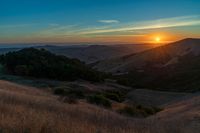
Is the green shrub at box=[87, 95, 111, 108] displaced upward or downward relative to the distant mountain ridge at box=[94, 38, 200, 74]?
upward

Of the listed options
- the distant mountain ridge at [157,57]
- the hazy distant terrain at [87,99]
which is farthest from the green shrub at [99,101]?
the distant mountain ridge at [157,57]

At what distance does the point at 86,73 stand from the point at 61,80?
7.60 metres

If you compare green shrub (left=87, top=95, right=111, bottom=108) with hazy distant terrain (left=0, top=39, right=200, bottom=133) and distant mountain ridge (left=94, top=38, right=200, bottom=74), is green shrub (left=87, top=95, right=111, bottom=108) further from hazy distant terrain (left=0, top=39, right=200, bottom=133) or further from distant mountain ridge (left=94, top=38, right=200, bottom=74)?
distant mountain ridge (left=94, top=38, right=200, bottom=74)

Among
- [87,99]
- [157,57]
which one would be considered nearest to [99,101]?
[87,99]

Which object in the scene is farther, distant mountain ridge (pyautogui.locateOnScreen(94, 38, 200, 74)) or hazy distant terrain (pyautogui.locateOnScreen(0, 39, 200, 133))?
distant mountain ridge (pyautogui.locateOnScreen(94, 38, 200, 74))

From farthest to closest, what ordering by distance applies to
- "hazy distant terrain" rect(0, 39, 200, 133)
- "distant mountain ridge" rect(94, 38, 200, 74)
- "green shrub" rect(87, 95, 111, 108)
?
"distant mountain ridge" rect(94, 38, 200, 74) < "green shrub" rect(87, 95, 111, 108) < "hazy distant terrain" rect(0, 39, 200, 133)

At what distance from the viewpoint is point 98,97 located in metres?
29.2

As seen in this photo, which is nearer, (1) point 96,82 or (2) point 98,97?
(2) point 98,97

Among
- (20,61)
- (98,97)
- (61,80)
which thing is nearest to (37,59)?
(20,61)

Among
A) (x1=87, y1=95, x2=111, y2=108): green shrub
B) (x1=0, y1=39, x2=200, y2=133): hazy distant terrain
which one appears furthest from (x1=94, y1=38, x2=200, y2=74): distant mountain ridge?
(x1=87, y1=95, x2=111, y2=108): green shrub

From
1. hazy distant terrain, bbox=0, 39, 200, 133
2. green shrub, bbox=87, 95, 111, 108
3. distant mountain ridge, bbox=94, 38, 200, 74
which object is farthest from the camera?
distant mountain ridge, bbox=94, 38, 200, 74

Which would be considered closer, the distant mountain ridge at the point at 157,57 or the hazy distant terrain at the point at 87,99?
the hazy distant terrain at the point at 87,99

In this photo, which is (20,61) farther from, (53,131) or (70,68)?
(53,131)

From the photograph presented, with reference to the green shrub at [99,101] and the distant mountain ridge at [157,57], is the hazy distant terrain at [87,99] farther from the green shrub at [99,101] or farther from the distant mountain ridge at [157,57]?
the distant mountain ridge at [157,57]
